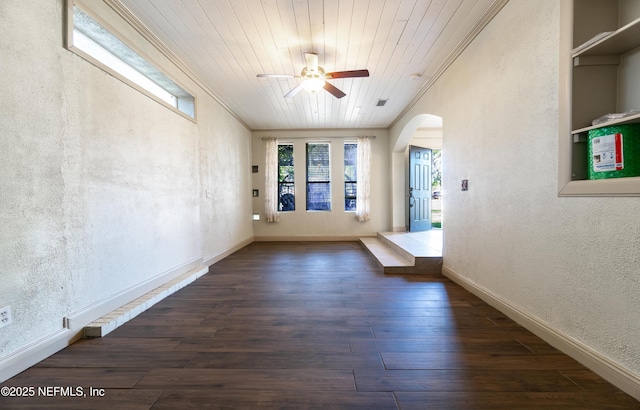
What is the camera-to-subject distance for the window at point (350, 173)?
6516mm

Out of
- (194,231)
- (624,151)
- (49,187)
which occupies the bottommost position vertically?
(194,231)

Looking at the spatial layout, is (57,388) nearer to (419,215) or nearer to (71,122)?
(71,122)

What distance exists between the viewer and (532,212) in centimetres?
195

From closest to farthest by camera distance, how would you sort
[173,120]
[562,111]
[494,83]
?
[562,111] → [494,83] → [173,120]

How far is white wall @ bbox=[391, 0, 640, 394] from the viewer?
55.5 inches

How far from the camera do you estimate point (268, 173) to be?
6.30 meters

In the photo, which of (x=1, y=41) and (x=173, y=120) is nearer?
(x=1, y=41)

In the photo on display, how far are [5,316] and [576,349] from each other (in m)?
3.39

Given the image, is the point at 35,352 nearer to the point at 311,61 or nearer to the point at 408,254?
the point at 311,61

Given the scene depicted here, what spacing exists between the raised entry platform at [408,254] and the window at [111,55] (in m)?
3.50

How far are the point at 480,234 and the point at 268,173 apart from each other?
4.77 m

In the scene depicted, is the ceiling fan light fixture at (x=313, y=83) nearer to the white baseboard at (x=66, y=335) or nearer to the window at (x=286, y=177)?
the white baseboard at (x=66, y=335)

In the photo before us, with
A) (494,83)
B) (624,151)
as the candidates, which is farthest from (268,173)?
(624,151)

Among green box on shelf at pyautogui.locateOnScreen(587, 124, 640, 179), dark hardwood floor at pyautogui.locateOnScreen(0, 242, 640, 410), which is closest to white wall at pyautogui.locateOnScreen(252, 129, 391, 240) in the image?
dark hardwood floor at pyautogui.locateOnScreen(0, 242, 640, 410)
